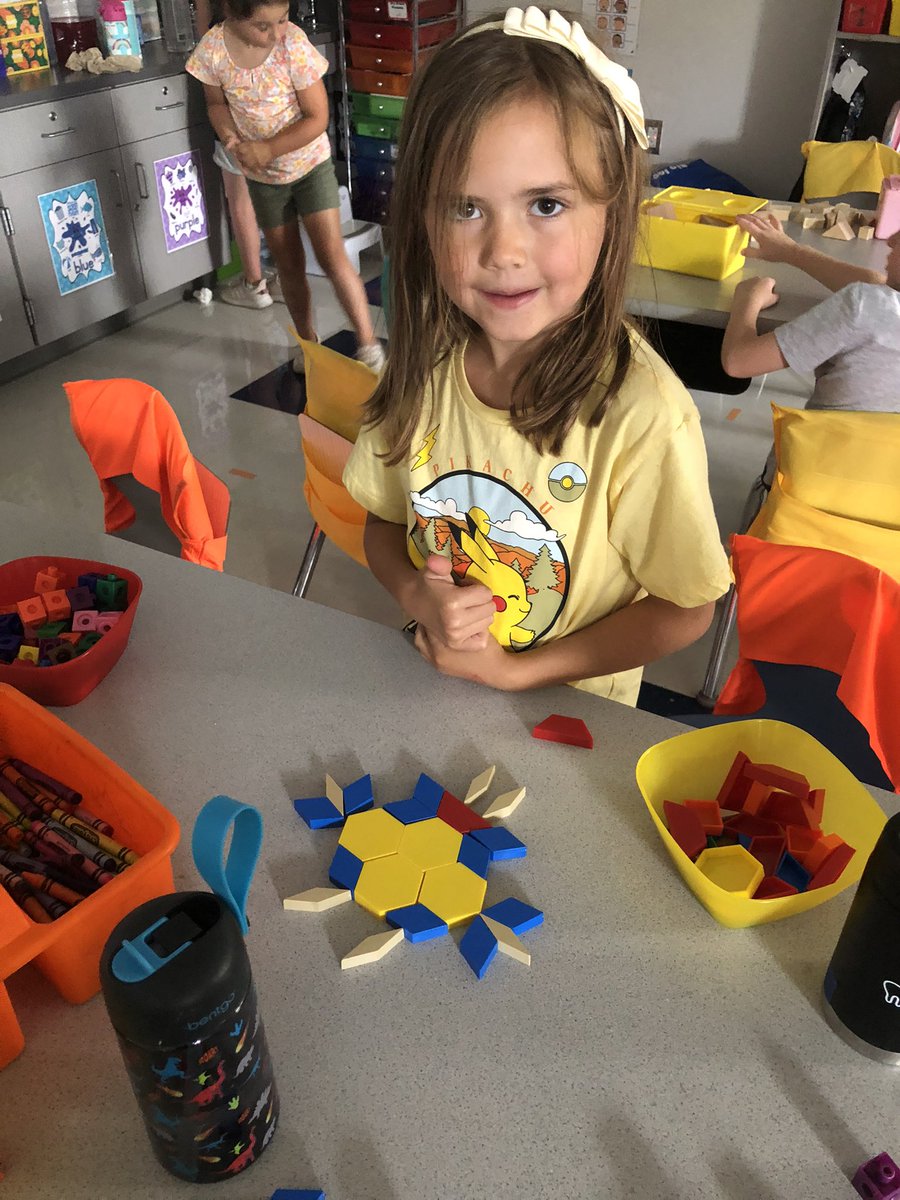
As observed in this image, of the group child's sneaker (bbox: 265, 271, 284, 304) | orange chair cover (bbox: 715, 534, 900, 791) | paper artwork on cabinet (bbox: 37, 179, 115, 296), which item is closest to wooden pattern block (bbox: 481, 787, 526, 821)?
orange chair cover (bbox: 715, 534, 900, 791)

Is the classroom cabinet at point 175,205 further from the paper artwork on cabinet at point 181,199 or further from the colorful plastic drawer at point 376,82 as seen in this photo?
the colorful plastic drawer at point 376,82

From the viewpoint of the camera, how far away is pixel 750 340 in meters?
1.69

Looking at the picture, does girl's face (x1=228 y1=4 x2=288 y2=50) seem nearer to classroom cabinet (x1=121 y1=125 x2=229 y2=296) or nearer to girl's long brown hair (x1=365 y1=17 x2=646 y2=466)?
classroom cabinet (x1=121 y1=125 x2=229 y2=296)

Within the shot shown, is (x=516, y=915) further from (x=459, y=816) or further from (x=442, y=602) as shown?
(x=442, y=602)

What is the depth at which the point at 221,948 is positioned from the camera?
1.59 feet

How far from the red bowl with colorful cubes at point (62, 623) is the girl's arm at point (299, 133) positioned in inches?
93.3

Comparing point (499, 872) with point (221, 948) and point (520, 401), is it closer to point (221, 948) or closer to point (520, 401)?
point (221, 948)

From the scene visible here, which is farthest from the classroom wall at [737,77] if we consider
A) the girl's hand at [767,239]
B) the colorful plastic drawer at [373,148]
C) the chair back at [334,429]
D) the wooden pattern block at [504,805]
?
the wooden pattern block at [504,805]

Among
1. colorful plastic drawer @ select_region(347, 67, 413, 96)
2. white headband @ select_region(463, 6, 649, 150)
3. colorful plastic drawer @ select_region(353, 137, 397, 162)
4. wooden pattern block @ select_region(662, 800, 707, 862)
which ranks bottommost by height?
colorful plastic drawer @ select_region(353, 137, 397, 162)

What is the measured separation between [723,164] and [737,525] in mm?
2472

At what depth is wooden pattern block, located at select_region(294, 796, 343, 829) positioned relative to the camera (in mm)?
765

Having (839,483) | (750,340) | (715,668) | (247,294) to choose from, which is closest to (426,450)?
(839,483)

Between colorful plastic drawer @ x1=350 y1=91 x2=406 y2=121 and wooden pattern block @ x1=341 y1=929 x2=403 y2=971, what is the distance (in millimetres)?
4101

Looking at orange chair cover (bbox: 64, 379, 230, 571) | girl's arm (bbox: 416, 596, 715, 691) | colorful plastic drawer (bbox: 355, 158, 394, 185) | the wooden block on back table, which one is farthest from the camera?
colorful plastic drawer (bbox: 355, 158, 394, 185)
